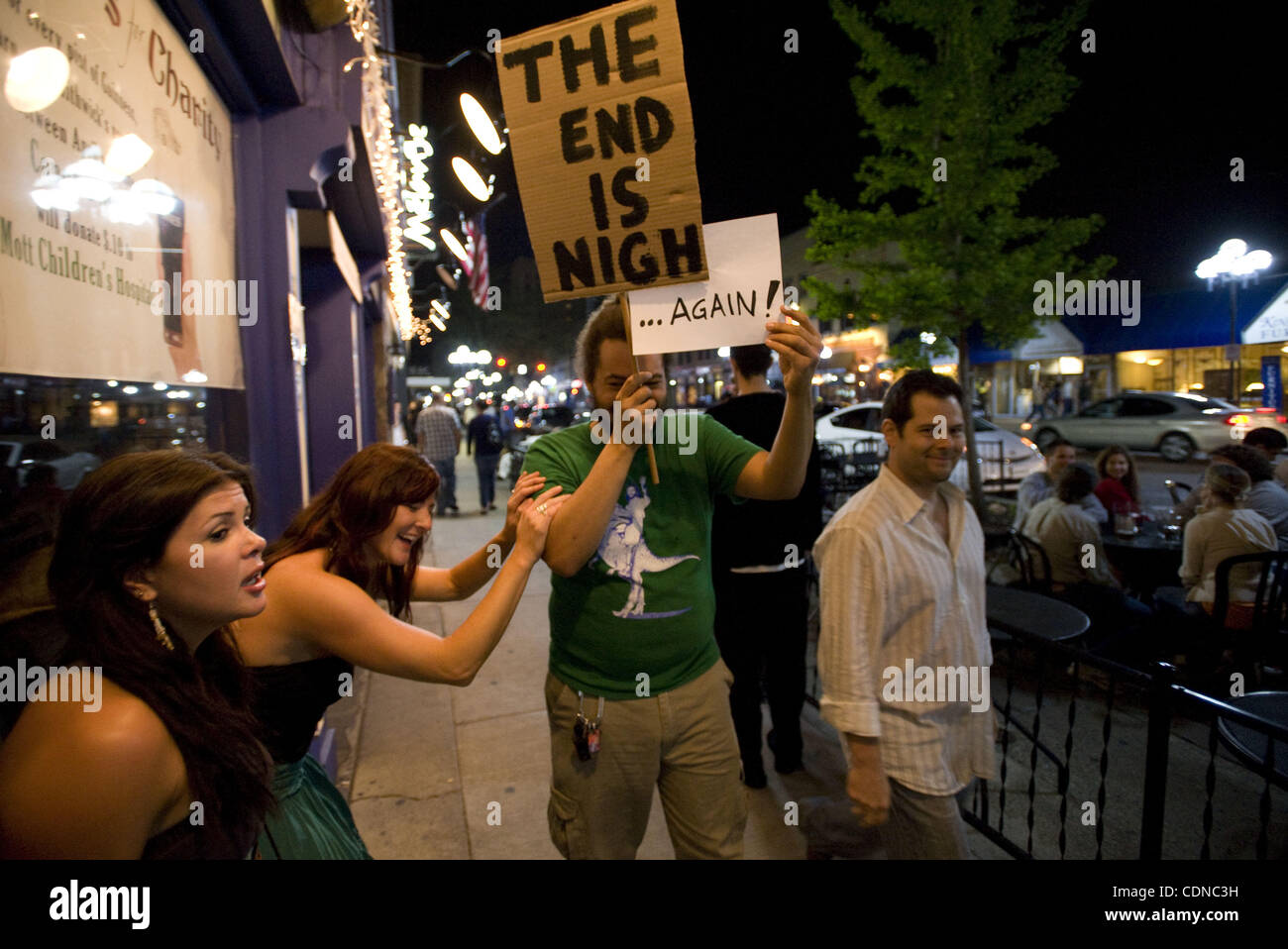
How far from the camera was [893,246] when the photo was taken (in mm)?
32312

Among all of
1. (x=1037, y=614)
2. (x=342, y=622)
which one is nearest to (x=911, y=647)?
(x=342, y=622)

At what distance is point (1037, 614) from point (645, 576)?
296 centimetres

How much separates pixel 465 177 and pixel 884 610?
22.8 feet

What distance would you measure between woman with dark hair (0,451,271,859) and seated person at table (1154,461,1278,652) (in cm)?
547

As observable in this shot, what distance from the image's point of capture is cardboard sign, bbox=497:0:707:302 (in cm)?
193

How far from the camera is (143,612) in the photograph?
55.8 inches

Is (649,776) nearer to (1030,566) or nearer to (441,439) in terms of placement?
(1030,566)

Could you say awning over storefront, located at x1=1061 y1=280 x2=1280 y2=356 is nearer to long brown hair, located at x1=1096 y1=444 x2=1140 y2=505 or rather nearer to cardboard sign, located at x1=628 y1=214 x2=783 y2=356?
long brown hair, located at x1=1096 y1=444 x2=1140 y2=505

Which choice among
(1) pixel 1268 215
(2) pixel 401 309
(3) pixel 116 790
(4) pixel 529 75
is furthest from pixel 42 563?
(1) pixel 1268 215

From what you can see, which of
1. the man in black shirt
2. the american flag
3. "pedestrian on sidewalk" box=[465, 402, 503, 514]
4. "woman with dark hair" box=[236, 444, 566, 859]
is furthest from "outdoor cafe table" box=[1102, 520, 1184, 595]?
the american flag

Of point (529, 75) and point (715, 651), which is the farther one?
point (715, 651)

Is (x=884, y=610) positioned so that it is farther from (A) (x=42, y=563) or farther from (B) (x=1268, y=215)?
(B) (x=1268, y=215)

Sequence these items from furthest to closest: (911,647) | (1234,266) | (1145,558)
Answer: (1234,266)
(1145,558)
(911,647)

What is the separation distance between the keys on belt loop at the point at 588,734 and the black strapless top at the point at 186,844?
861mm
